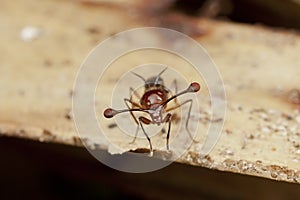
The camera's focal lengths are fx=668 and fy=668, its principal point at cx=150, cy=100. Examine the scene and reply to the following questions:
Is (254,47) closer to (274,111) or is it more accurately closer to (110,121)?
(274,111)

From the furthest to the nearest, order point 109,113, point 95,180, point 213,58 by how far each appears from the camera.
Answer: point 95,180 → point 213,58 → point 109,113

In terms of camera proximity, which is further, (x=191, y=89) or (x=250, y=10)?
(x=250, y=10)

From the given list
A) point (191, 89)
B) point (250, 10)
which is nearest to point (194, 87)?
point (191, 89)

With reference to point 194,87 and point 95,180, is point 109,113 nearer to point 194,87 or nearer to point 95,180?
point 194,87

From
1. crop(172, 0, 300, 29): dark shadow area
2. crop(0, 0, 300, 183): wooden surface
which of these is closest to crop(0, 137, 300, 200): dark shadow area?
crop(0, 0, 300, 183): wooden surface

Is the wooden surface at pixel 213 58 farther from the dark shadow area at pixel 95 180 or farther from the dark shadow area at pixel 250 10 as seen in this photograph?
the dark shadow area at pixel 95 180

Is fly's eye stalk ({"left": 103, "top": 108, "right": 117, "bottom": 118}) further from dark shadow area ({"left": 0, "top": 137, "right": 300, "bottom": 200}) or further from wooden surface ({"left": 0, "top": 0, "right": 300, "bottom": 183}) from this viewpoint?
dark shadow area ({"left": 0, "top": 137, "right": 300, "bottom": 200})

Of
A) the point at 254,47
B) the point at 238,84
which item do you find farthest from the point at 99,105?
the point at 254,47
